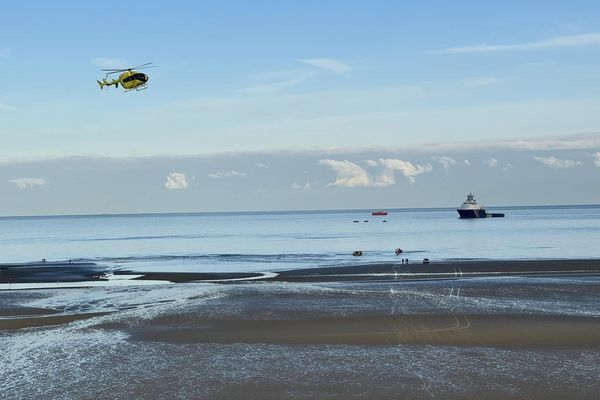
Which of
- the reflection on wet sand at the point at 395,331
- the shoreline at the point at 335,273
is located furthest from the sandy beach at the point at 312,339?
the shoreline at the point at 335,273

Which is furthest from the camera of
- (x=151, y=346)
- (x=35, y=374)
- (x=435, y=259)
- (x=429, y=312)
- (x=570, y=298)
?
(x=435, y=259)

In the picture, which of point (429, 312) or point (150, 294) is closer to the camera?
point (429, 312)

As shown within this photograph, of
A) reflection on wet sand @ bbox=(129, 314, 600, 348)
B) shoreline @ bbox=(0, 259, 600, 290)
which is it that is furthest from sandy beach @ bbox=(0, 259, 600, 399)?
shoreline @ bbox=(0, 259, 600, 290)

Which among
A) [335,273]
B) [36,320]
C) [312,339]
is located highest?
[335,273]

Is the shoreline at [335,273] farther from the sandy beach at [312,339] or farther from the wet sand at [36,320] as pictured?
the wet sand at [36,320]

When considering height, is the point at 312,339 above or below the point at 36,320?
below

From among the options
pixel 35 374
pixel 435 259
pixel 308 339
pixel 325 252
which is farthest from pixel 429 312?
pixel 325 252

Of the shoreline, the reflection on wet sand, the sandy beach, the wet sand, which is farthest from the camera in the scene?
the shoreline

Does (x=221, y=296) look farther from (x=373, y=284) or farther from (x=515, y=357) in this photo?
(x=515, y=357)

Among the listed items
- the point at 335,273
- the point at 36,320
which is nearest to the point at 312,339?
the point at 36,320

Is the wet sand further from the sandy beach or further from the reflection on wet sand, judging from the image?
the reflection on wet sand

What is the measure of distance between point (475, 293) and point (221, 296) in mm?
15797

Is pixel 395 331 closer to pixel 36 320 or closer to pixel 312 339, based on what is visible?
pixel 312 339

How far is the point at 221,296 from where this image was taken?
144ft
